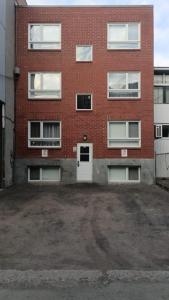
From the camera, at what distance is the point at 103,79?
75.2 ft

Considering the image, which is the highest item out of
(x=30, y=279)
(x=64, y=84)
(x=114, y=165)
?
(x=64, y=84)

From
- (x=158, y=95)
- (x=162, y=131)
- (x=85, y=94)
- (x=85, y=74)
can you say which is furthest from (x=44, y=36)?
(x=162, y=131)

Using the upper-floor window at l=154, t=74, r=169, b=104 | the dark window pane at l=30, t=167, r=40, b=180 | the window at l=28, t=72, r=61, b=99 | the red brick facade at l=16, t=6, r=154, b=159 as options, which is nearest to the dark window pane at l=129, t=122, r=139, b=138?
the red brick facade at l=16, t=6, r=154, b=159

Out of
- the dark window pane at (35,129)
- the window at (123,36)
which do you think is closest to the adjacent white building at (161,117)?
the window at (123,36)

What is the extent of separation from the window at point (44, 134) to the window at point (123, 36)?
17.3 ft

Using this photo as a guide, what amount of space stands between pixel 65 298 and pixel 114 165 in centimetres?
1716

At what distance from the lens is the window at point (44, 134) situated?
22766mm

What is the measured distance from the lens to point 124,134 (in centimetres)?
2284

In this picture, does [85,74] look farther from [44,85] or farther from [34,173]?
[34,173]

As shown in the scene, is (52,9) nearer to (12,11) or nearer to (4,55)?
(12,11)

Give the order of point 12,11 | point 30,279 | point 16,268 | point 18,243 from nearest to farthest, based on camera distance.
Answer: point 30,279
point 16,268
point 18,243
point 12,11

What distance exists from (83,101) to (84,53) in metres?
2.63

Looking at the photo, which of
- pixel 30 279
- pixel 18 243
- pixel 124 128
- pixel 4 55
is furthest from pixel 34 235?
pixel 124 128

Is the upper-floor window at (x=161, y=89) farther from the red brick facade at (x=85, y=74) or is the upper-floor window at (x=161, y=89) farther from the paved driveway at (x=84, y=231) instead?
the paved driveway at (x=84, y=231)
